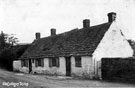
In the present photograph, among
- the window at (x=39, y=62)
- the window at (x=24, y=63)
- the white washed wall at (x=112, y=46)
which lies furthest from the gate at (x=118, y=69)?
the window at (x=24, y=63)

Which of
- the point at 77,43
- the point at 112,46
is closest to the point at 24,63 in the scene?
the point at 77,43

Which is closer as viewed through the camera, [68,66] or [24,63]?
[68,66]

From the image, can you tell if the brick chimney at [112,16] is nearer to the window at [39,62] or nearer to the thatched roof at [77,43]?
the thatched roof at [77,43]

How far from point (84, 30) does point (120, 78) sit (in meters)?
10.4

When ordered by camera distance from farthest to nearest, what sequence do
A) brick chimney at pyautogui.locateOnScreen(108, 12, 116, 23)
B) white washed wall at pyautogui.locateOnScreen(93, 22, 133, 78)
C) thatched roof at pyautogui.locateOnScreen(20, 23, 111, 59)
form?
brick chimney at pyautogui.locateOnScreen(108, 12, 116, 23)
thatched roof at pyautogui.locateOnScreen(20, 23, 111, 59)
white washed wall at pyautogui.locateOnScreen(93, 22, 133, 78)

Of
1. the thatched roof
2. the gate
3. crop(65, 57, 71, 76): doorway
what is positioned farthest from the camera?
crop(65, 57, 71, 76): doorway

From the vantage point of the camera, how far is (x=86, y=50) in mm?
23453

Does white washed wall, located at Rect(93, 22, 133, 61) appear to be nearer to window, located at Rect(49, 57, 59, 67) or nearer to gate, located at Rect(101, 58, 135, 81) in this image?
gate, located at Rect(101, 58, 135, 81)

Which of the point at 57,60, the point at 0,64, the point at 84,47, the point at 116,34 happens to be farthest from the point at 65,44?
the point at 0,64

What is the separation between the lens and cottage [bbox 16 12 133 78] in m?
22.6

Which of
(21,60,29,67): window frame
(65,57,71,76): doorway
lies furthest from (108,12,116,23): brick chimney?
(21,60,29,67): window frame

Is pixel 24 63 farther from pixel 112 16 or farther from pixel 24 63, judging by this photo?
pixel 112 16

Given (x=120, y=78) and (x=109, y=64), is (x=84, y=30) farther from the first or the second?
(x=120, y=78)

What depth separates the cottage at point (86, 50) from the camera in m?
22.6
